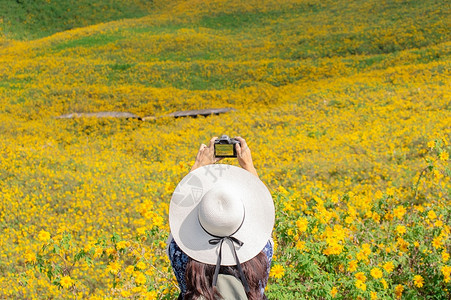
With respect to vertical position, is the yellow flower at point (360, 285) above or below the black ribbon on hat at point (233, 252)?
below

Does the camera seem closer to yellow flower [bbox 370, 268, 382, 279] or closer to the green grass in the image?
yellow flower [bbox 370, 268, 382, 279]

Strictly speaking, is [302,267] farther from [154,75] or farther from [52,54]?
[52,54]

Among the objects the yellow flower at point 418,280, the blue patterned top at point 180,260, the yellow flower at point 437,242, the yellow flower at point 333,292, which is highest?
the blue patterned top at point 180,260

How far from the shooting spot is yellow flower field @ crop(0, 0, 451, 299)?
11.9 feet

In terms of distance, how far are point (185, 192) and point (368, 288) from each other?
6.81 ft

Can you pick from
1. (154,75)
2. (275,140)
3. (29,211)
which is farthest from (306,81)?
(29,211)

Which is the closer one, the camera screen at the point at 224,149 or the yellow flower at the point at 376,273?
the camera screen at the point at 224,149

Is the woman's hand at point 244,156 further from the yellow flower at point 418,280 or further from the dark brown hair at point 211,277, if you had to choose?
the yellow flower at point 418,280

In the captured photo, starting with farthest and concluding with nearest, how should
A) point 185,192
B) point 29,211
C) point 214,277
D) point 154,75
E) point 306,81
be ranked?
point 154,75 → point 306,81 → point 29,211 → point 185,192 → point 214,277

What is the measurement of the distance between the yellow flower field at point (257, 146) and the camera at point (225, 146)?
4.58ft

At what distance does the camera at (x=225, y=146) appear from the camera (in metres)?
2.13

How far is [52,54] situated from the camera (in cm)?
2725

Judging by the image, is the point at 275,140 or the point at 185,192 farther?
the point at 275,140

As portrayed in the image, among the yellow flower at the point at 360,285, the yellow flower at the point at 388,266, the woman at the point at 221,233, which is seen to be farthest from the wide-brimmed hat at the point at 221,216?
the yellow flower at the point at 388,266
